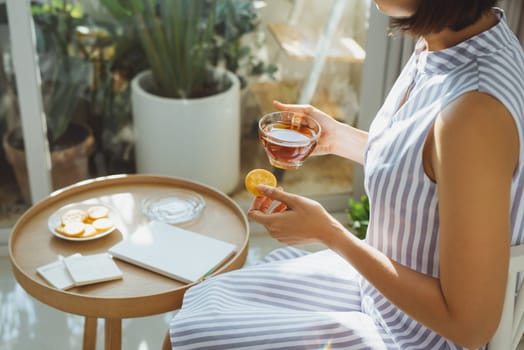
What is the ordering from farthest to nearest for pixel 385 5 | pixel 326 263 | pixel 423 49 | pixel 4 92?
1. pixel 4 92
2. pixel 326 263
3. pixel 423 49
4. pixel 385 5

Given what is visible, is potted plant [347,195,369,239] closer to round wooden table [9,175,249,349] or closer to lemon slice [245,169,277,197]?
round wooden table [9,175,249,349]

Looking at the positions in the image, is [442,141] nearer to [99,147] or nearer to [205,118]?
[205,118]

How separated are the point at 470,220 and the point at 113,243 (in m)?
0.97

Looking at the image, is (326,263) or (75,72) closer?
(326,263)

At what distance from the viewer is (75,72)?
2543 mm

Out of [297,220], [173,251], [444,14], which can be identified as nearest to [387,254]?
[297,220]

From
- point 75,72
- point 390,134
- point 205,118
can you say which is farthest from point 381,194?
point 75,72

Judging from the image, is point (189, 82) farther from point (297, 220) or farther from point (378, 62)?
point (297, 220)

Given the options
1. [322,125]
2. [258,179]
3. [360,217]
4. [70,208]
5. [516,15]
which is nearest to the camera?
[258,179]

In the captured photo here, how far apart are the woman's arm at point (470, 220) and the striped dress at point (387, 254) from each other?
5cm

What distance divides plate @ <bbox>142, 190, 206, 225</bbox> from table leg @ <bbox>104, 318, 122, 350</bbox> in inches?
12.3

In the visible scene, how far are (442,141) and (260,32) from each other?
162cm

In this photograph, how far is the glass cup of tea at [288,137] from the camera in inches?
55.0

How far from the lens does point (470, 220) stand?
1.01 metres
